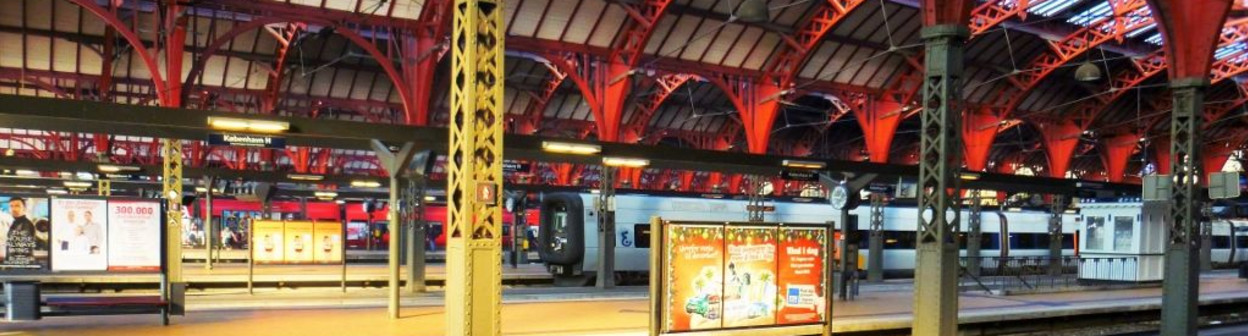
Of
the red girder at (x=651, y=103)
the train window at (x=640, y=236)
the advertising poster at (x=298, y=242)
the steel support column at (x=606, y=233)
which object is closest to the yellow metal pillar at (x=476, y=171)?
the advertising poster at (x=298, y=242)

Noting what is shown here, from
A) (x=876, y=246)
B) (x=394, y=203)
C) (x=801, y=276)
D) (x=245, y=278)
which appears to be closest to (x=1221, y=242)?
(x=876, y=246)

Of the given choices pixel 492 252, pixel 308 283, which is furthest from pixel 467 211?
pixel 308 283

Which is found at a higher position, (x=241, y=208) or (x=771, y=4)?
(x=771, y=4)

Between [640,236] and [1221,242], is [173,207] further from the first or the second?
[1221,242]

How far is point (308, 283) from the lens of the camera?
2153 cm

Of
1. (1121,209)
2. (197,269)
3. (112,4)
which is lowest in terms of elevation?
(197,269)

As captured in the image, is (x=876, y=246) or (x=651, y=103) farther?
(x=651, y=103)

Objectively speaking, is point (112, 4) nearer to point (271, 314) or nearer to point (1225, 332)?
point (271, 314)

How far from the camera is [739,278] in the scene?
34.3ft

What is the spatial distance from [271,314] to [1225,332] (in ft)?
57.6

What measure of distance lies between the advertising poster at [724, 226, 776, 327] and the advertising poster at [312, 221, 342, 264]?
11.3m

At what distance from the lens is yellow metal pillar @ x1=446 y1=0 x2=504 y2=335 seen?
8.21m

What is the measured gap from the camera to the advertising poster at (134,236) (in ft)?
39.9

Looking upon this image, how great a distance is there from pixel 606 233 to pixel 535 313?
745 centimetres
